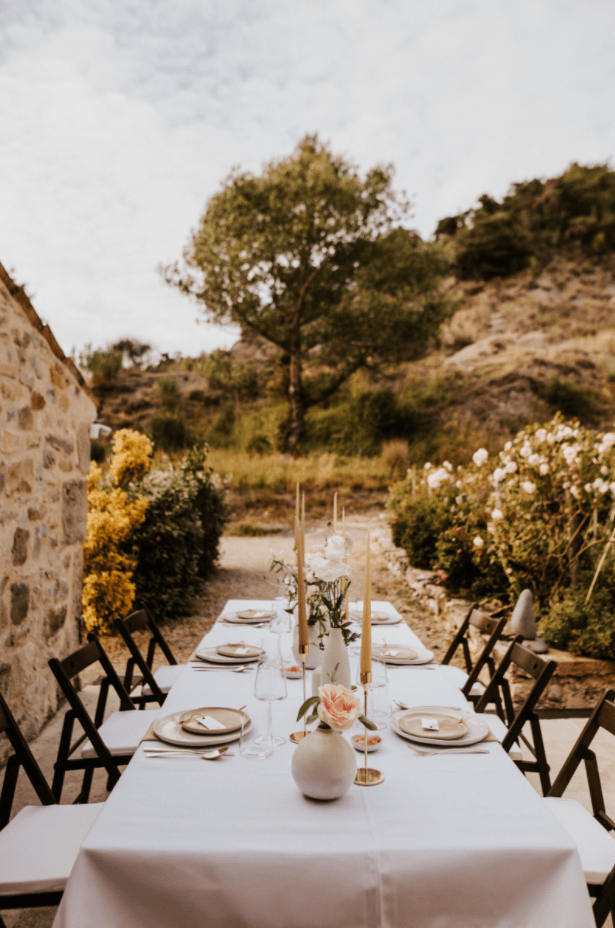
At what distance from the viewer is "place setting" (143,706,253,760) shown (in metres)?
1.75

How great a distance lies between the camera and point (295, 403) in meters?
17.0

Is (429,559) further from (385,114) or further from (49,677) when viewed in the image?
(385,114)

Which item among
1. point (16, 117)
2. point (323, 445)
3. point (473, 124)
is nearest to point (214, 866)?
point (16, 117)

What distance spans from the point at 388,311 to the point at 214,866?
51.7 ft

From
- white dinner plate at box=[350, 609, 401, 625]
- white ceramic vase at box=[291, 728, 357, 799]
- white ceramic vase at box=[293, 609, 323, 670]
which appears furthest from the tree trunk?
white ceramic vase at box=[291, 728, 357, 799]

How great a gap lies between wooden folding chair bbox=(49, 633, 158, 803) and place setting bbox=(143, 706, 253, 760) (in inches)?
17.6

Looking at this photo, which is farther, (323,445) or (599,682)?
(323,445)

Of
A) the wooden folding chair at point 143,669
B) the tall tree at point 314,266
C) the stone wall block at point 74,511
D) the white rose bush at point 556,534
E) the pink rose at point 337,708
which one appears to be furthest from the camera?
the tall tree at point 314,266

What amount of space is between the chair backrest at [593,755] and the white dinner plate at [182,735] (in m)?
1.07

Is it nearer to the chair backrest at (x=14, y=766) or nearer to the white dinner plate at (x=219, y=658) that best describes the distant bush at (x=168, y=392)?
the white dinner plate at (x=219, y=658)

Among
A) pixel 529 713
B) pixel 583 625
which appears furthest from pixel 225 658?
pixel 583 625

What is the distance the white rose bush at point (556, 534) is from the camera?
4234mm

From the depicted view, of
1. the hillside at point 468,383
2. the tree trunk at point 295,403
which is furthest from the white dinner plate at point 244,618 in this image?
the tree trunk at point 295,403

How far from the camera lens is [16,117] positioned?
18.5ft
